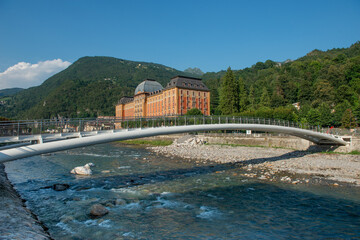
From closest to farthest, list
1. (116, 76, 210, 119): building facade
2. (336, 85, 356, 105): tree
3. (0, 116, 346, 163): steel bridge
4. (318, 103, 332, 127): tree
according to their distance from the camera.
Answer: (0, 116, 346, 163): steel bridge
(318, 103, 332, 127): tree
(336, 85, 356, 105): tree
(116, 76, 210, 119): building facade

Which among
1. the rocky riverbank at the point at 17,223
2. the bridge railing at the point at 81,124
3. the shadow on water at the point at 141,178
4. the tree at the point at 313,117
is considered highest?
the tree at the point at 313,117

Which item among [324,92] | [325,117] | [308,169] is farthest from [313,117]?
[308,169]

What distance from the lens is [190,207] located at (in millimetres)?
10688

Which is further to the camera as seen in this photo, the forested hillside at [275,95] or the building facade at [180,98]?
the building facade at [180,98]

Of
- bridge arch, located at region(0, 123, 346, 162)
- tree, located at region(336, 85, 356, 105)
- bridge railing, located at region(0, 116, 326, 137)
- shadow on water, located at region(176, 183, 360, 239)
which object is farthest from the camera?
tree, located at region(336, 85, 356, 105)

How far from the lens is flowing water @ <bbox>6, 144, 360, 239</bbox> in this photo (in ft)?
27.2

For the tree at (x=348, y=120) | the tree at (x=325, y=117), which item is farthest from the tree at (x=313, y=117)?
the tree at (x=348, y=120)

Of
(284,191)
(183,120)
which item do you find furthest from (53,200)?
(284,191)

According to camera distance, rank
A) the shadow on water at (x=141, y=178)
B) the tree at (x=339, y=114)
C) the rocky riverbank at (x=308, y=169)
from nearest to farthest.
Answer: the shadow on water at (x=141, y=178) < the rocky riverbank at (x=308, y=169) < the tree at (x=339, y=114)

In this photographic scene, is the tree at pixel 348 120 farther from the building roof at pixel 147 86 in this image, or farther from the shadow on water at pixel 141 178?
the building roof at pixel 147 86

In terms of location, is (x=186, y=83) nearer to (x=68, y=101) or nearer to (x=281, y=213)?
(x=281, y=213)

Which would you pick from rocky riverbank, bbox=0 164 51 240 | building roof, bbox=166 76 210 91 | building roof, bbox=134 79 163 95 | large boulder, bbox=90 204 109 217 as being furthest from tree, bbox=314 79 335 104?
rocky riverbank, bbox=0 164 51 240

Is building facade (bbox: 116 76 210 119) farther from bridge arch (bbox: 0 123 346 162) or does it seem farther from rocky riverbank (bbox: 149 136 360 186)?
bridge arch (bbox: 0 123 346 162)

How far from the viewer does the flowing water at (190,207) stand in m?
8.28
